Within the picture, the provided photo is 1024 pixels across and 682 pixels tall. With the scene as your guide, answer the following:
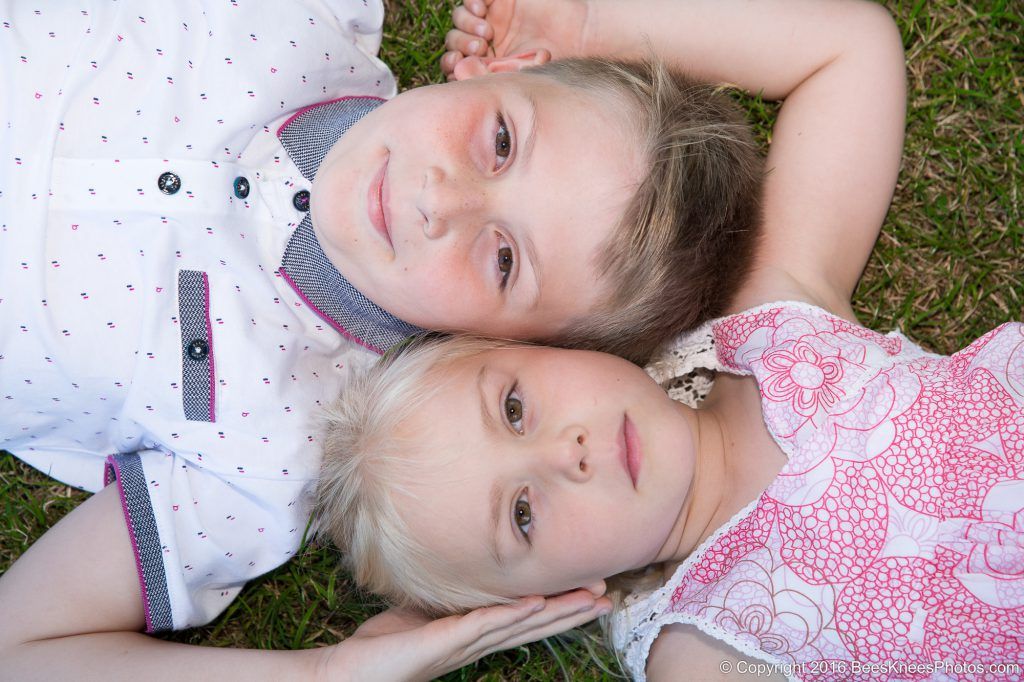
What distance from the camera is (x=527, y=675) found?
2.99 m

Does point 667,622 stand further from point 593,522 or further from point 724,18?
point 724,18

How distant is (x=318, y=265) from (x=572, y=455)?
106 centimetres

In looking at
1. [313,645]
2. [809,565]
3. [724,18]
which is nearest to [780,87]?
[724,18]

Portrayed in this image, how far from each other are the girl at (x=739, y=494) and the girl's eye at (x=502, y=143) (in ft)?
1.87

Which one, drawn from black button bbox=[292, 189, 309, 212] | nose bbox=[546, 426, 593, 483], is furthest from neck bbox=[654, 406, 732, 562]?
black button bbox=[292, 189, 309, 212]

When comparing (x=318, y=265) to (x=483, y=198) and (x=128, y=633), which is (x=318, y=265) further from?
(x=128, y=633)

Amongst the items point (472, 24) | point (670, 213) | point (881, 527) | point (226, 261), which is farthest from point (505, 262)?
point (881, 527)

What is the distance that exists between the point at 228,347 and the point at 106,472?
70 centimetres

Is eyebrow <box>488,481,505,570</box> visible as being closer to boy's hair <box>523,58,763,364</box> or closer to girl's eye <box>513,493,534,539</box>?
girl's eye <box>513,493,534,539</box>

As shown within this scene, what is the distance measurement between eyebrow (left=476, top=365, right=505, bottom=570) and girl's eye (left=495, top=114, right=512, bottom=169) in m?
0.65

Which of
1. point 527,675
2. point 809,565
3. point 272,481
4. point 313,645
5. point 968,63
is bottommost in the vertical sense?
point 527,675

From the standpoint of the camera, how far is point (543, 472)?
2.28 metres

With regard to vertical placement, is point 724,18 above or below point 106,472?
above

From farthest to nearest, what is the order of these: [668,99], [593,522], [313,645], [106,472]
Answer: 1. [313,645]
2. [106,472]
3. [668,99]
4. [593,522]
